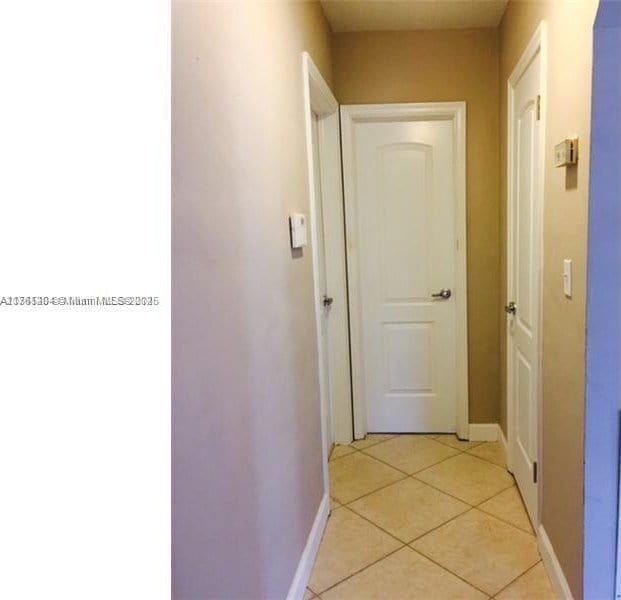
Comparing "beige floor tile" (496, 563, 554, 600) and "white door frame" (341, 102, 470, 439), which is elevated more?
"white door frame" (341, 102, 470, 439)

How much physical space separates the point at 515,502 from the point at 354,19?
2509 mm

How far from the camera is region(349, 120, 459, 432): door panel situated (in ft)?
9.80

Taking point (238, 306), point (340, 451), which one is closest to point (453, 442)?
point (340, 451)

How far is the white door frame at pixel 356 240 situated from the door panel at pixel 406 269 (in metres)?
0.04

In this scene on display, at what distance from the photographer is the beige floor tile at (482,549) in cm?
193

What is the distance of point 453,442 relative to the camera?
10.3 feet

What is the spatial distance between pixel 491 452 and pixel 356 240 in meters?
1.44

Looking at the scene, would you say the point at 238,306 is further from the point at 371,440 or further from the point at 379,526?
the point at 371,440

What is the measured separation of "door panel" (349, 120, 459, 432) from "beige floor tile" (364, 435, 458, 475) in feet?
0.36

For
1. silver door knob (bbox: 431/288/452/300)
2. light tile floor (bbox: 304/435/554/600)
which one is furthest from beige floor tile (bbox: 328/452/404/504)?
silver door knob (bbox: 431/288/452/300)

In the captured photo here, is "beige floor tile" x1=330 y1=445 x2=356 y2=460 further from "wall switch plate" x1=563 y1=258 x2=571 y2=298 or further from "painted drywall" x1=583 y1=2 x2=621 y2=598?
"wall switch plate" x1=563 y1=258 x2=571 y2=298
